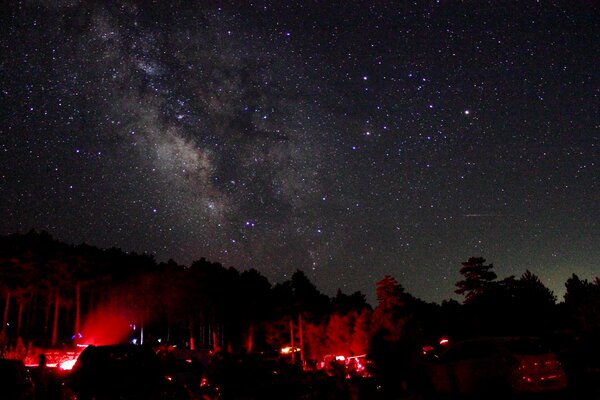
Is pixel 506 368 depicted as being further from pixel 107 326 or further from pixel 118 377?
pixel 107 326

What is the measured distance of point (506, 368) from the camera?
12.7 metres

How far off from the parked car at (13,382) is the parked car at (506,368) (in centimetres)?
1037

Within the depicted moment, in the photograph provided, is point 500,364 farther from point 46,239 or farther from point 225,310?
point 225,310

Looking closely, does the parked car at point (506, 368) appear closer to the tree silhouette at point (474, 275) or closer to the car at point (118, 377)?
the car at point (118, 377)

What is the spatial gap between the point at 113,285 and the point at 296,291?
2524cm

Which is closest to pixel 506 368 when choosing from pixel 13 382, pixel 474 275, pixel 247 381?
pixel 247 381

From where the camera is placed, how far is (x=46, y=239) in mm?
57094

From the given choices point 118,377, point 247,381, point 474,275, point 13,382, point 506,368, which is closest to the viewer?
point 13,382

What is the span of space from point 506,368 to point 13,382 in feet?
35.3

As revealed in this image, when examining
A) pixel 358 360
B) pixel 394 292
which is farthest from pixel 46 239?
pixel 358 360

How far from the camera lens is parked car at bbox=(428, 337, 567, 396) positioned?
12.5 m

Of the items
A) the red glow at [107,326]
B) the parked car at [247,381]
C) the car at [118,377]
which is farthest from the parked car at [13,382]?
the red glow at [107,326]

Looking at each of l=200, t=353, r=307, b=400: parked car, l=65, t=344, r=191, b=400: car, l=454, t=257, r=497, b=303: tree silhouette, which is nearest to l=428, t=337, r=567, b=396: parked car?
l=200, t=353, r=307, b=400: parked car

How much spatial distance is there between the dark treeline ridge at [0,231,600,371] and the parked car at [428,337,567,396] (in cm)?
2313
